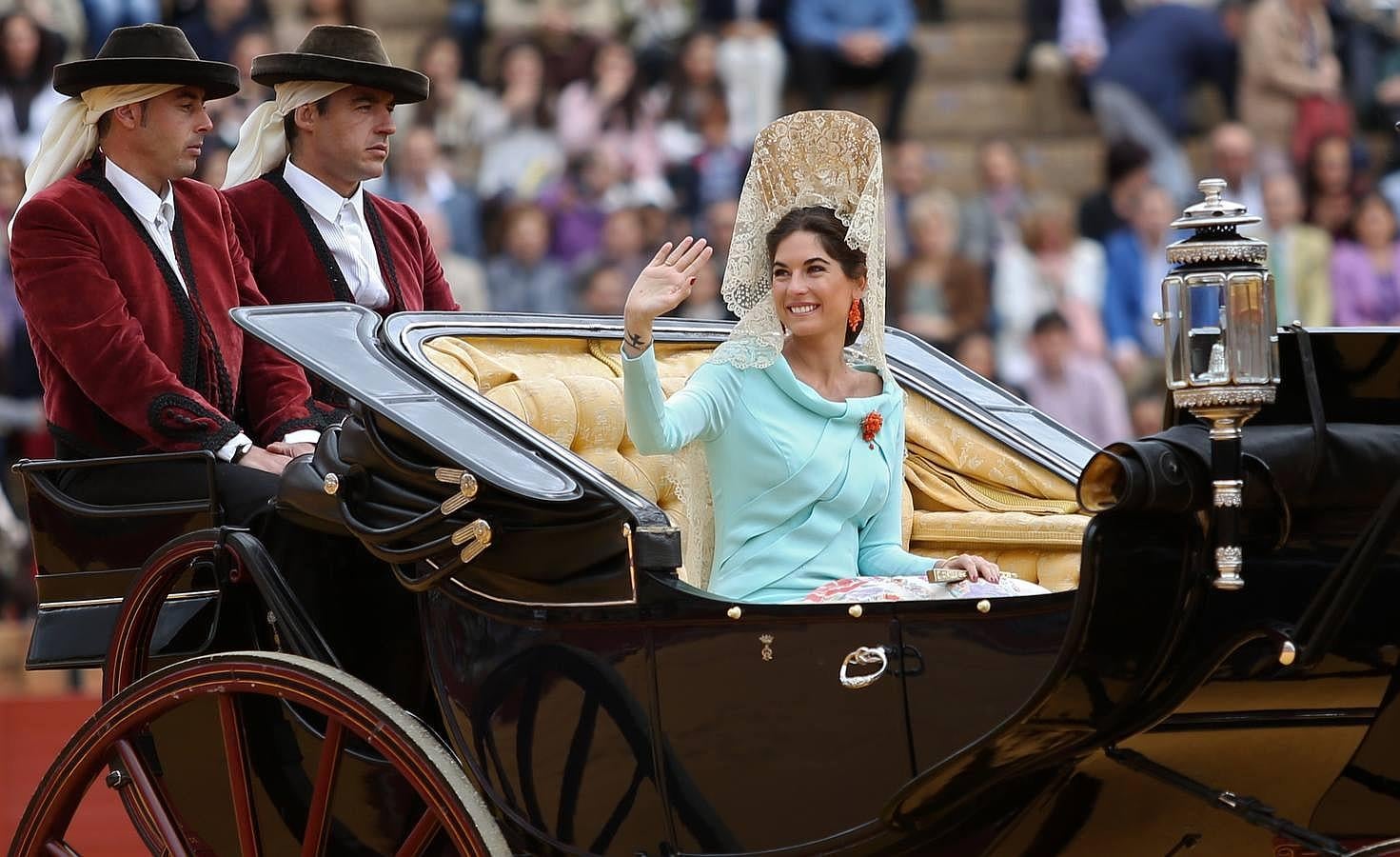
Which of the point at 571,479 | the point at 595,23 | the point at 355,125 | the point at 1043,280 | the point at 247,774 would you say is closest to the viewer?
the point at 571,479

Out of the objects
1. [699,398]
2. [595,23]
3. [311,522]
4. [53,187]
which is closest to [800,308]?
[699,398]

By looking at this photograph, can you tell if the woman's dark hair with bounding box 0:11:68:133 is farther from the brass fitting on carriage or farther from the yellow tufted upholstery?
the brass fitting on carriage

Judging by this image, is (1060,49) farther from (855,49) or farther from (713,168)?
(713,168)

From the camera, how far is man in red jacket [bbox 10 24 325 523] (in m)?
3.73

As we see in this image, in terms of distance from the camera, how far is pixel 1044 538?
375 centimetres

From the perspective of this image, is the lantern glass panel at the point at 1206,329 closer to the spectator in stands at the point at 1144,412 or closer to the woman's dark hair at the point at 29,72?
the spectator in stands at the point at 1144,412

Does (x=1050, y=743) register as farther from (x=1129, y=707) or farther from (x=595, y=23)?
(x=595, y=23)

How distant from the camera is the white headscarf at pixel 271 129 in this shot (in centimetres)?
423

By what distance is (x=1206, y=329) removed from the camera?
8.20 ft

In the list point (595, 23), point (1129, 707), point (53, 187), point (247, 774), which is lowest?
point (247, 774)

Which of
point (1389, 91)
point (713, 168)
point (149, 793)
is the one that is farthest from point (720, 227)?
point (149, 793)

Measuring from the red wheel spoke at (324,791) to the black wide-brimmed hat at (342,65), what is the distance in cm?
141

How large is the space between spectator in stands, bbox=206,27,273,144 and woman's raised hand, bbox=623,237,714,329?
5157 millimetres

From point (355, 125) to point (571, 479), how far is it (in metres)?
1.38
